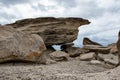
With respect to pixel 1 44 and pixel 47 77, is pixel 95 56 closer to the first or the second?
pixel 1 44

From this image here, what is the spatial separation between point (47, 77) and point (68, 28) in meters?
14.0

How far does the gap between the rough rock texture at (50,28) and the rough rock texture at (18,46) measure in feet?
21.2

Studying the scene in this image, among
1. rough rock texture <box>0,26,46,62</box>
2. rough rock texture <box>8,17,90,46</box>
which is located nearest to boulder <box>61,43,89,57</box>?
rough rock texture <box>8,17,90,46</box>

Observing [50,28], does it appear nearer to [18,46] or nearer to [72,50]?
[72,50]

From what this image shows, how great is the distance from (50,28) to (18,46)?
28.0 ft

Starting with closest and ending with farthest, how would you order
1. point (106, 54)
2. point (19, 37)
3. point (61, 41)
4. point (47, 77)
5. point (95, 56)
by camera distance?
point (47, 77)
point (19, 37)
point (95, 56)
point (106, 54)
point (61, 41)

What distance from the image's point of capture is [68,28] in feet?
76.9

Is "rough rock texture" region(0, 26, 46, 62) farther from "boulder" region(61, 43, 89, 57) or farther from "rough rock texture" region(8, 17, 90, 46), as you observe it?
"boulder" region(61, 43, 89, 57)

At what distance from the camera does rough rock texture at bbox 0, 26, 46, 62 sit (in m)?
13.9

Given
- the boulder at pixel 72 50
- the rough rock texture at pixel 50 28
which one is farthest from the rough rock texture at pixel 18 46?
the boulder at pixel 72 50

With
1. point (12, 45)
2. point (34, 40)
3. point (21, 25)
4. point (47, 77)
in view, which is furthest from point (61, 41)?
point (47, 77)

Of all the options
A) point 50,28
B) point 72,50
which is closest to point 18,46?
point 50,28

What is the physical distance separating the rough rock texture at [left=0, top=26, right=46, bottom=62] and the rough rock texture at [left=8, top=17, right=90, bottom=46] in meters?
6.47

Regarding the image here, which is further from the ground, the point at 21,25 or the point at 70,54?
the point at 21,25
